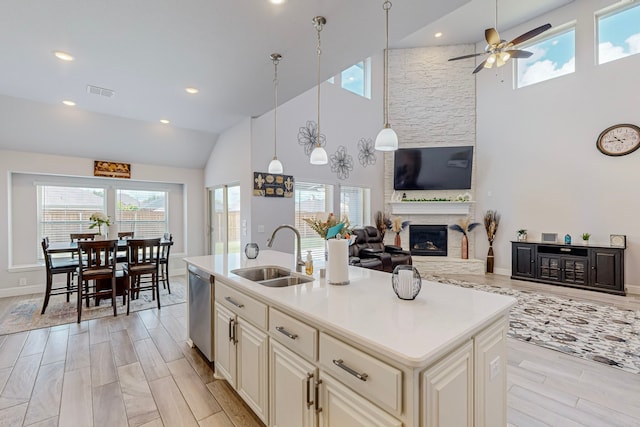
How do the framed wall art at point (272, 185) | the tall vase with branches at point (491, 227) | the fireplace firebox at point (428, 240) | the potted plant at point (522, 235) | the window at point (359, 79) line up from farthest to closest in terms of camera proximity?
the fireplace firebox at point (428, 240), the window at point (359, 79), the tall vase with branches at point (491, 227), the potted plant at point (522, 235), the framed wall art at point (272, 185)

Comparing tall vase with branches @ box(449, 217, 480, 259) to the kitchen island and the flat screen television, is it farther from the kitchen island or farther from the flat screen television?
the kitchen island

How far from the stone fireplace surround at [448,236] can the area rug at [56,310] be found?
5.02m

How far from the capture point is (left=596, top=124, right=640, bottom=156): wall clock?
471 centimetres

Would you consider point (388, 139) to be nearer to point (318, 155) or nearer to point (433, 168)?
point (318, 155)

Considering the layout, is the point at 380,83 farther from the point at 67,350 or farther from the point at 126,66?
the point at 67,350

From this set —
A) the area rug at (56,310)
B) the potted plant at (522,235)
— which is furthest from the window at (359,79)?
the area rug at (56,310)

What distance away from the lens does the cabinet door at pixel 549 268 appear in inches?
207

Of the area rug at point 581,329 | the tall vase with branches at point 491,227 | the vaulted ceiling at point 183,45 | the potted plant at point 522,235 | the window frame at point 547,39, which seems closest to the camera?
the vaulted ceiling at point 183,45

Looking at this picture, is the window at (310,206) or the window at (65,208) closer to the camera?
the window at (65,208)

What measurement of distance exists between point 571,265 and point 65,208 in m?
9.15

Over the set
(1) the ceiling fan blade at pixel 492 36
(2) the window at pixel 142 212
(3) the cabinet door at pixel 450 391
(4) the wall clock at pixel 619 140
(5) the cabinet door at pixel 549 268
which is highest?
(1) the ceiling fan blade at pixel 492 36

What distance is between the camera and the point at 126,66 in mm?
3076

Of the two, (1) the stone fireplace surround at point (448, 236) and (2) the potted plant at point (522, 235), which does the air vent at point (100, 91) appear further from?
(2) the potted plant at point (522, 235)

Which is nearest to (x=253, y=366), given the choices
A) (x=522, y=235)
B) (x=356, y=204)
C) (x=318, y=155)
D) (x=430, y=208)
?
(x=318, y=155)
